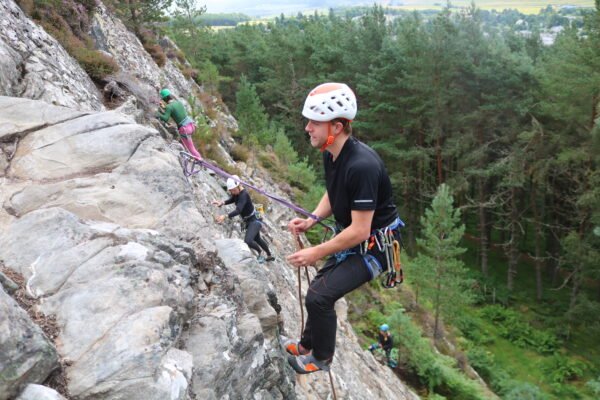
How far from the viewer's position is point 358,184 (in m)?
4.34

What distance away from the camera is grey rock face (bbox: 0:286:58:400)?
307cm

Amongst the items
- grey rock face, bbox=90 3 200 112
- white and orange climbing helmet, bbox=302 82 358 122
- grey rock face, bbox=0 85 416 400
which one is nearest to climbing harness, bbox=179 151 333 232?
grey rock face, bbox=0 85 416 400

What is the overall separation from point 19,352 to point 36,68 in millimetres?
7003

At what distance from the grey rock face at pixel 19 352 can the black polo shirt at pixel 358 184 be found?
2.55 m

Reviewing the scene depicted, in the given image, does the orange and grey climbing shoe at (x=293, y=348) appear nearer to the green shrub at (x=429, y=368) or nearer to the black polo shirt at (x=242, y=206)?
the black polo shirt at (x=242, y=206)

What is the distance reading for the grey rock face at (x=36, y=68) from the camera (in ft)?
26.3

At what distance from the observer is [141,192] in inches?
210

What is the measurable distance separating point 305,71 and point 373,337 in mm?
33169

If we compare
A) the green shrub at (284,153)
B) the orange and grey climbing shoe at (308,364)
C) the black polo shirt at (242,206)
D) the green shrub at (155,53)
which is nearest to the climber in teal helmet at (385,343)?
the black polo shirt at (242,206)

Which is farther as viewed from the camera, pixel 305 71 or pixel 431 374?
pixel 305 71

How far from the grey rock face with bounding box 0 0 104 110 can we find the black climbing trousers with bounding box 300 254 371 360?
18.1 ft

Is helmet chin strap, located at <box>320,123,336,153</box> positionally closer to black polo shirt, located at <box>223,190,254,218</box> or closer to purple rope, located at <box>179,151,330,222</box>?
purple rope, located at <box>179,151,330,222</box>

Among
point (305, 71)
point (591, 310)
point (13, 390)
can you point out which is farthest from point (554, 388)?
point (305, 71)

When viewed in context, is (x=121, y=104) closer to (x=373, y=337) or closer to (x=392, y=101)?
(x=373, y=337)
